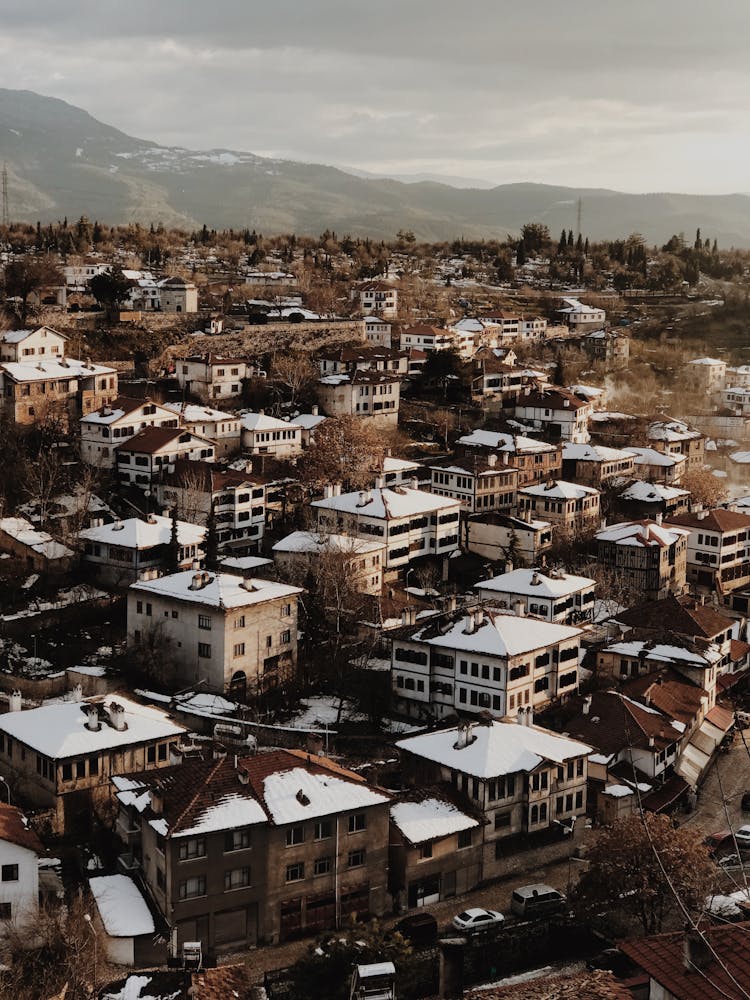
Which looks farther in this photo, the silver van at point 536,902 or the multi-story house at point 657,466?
the multi-story house at point 657,466

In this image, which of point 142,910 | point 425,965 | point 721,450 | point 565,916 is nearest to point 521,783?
point 565,916

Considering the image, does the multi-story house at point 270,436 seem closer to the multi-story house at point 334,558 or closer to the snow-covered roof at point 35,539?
the multi-story house at point 334,558

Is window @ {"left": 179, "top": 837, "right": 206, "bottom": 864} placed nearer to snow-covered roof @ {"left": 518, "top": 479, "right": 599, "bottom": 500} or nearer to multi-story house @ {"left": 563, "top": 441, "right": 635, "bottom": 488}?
snow-covered roof @ {"left": 518, "top": 479, "right": 599, "bottom": 500}

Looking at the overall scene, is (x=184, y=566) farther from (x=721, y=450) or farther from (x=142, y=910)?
(x=721, y=450)

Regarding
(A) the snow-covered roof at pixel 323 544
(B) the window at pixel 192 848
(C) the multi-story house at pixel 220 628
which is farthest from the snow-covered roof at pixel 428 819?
(A) the snow-covered roof at pixel 323 544

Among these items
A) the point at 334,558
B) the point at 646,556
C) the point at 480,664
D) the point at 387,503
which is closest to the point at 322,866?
the point at 480,664

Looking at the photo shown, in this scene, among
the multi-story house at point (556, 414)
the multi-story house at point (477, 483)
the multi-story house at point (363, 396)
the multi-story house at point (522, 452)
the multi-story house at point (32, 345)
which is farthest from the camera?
the multi-story house at point (556, 414)
